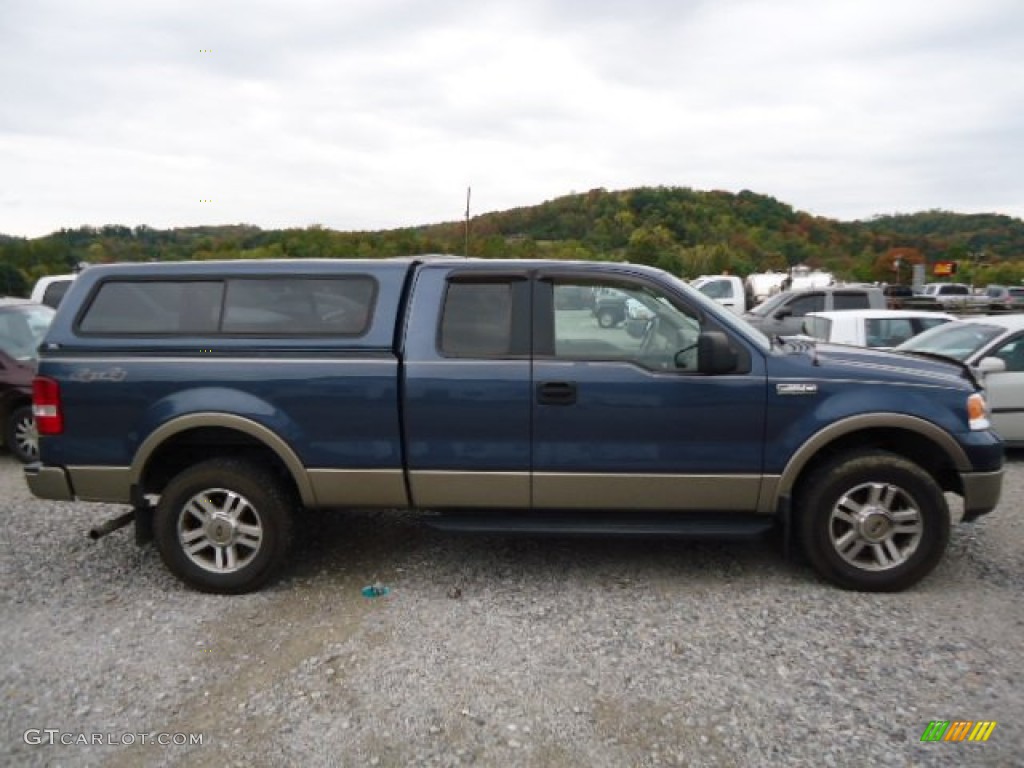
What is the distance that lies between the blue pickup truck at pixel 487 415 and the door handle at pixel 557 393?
2 cm

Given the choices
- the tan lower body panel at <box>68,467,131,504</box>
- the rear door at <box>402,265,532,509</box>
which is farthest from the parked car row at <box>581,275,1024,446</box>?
the tan lower body panel at <box>68,467,131,504</box>

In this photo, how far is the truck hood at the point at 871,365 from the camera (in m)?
3.70

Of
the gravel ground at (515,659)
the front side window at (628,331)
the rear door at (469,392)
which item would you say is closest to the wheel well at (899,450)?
the gravel ground at (515,659)

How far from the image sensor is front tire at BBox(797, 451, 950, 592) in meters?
3.67

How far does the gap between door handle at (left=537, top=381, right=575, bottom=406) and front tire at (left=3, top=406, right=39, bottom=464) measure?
569 centimetres

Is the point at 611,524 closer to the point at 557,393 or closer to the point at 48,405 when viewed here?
the point at 557,393

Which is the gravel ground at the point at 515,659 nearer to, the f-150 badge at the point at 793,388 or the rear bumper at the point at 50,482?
the rear bumper at the point at 50,482

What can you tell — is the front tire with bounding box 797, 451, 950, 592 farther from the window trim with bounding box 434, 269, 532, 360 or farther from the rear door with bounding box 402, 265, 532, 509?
the window trim with bounding box 434, 269, 532, 360

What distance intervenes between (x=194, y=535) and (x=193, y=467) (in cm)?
40

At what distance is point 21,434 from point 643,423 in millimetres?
6321

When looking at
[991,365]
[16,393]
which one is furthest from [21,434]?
[991,365]

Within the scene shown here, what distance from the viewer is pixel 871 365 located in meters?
3.79

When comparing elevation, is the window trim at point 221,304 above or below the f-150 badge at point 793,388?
above

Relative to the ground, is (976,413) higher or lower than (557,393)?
lower
